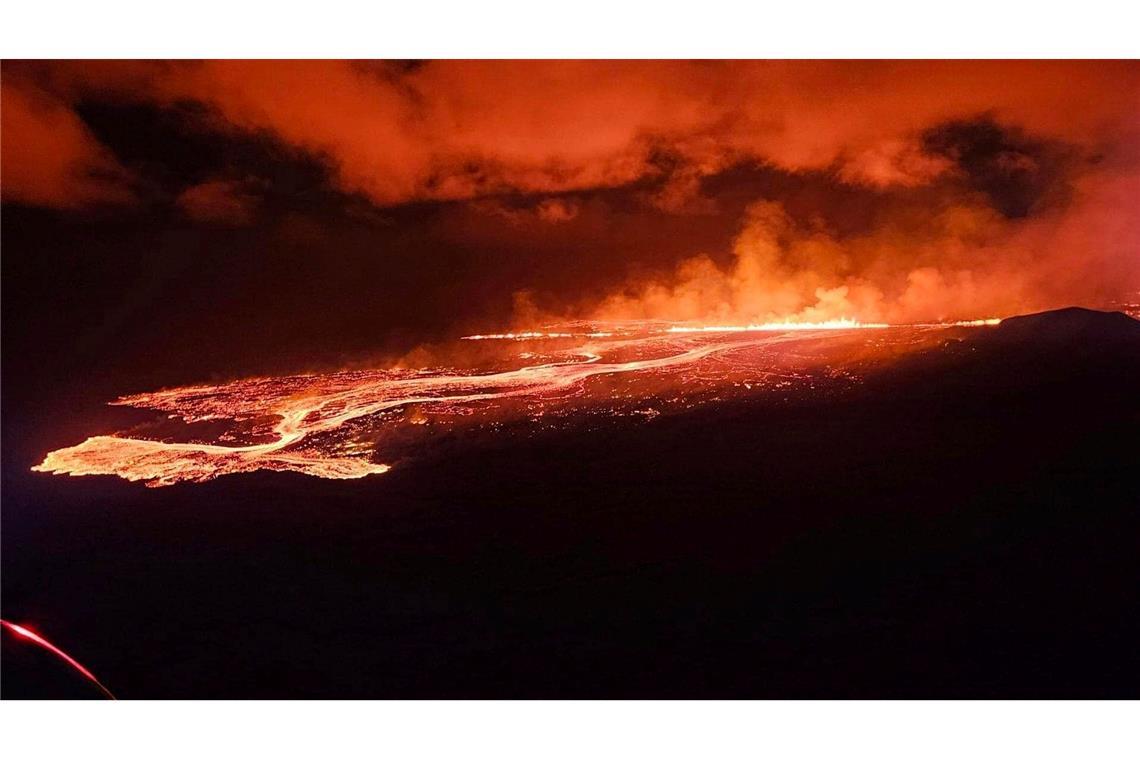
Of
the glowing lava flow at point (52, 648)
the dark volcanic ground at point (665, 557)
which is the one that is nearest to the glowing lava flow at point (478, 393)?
the dark volcanic ground at point (665, 557)

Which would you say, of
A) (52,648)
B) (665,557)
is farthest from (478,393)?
(52,648)

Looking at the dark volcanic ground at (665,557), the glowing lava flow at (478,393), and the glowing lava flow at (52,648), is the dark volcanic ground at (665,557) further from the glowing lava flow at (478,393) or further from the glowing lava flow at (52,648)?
the glowing lava flow at (478,393)

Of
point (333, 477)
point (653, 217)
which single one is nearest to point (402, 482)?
point (333, 477)

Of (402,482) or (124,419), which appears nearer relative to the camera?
(402,482)

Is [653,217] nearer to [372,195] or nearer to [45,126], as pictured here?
[372,195]

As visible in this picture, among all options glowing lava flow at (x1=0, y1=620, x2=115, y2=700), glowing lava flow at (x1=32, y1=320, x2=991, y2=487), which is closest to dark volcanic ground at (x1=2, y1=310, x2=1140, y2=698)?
glowing lava flow at (x1=0, y1=620, x2=115, y2=700)

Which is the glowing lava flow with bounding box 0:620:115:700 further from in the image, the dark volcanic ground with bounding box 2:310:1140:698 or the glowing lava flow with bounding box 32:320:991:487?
the glowing lava flow with bounding box 32:320:991:487
